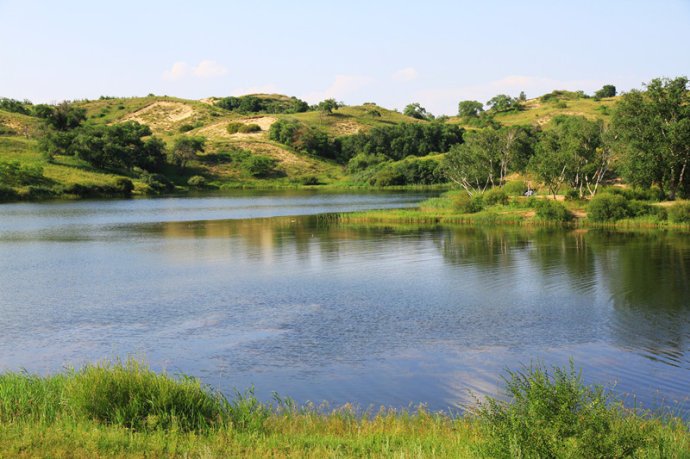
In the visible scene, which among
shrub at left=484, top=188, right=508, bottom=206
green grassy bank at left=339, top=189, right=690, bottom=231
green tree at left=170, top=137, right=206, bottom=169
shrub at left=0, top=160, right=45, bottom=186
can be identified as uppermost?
green tree at left=170, top=137, right=206, bottom=169

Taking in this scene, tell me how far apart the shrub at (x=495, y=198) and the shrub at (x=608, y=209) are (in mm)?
13177

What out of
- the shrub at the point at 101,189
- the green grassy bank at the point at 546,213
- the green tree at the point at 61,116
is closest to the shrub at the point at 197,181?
the shrub at the point at 101,189

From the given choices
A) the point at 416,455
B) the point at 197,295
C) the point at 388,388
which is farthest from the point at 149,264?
the point at 416,455

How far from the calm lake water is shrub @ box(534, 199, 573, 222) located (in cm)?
781

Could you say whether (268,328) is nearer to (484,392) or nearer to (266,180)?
(484,392)

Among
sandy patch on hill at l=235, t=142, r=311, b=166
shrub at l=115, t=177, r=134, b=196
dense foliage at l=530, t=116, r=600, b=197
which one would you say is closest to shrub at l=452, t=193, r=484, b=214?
dense foliage at l=530, t=116, r=600, b=197

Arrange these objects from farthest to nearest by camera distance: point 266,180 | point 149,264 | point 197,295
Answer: point 266,180, point 149,264, point 197,295

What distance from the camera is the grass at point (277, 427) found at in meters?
12.2

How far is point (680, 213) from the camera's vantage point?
203ft

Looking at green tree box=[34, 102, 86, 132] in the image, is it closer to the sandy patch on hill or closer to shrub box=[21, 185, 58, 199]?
the sandy patch on hill

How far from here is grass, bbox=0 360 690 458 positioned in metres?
12.2

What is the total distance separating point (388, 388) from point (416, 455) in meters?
8.63

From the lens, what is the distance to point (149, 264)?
47.6m

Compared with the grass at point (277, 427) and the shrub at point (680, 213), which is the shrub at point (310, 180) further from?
the grass at point (277, 427)
